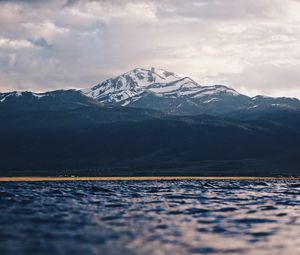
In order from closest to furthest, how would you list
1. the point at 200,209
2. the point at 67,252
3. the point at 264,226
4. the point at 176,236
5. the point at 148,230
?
1. the point at 67,252
2. the point at 176,236
3. the point at 148,230
4. the point at 264,226
5. the point at 200,209

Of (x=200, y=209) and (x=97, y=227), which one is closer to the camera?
(x=97, y=227)

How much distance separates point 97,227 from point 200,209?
1325cm

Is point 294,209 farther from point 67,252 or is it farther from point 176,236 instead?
point 67,252

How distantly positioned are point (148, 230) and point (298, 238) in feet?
24.4

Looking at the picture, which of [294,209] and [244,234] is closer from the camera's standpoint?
[244,234]

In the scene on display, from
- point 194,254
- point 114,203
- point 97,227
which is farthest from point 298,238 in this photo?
point 114,203

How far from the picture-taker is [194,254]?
22234 mm

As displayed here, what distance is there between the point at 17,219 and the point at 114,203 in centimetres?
1410

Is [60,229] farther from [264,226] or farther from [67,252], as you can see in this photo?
[264,226]

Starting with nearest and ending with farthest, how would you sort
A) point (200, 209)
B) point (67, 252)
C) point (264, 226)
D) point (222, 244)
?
point (67, 252)
point (222, 244)
point (264, 226)
point (200, 209)

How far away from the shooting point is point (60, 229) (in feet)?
92.7

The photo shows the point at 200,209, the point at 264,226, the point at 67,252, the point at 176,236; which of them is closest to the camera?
the point at 67,252

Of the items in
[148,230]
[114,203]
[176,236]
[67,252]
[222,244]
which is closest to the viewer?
[67,252]

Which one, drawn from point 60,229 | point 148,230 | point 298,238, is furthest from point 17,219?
point 298,238
